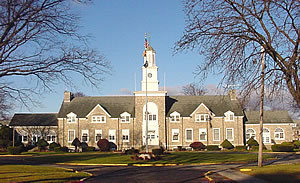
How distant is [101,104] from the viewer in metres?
59.7

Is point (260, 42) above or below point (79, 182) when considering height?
above

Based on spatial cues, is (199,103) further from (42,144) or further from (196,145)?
(42,144)

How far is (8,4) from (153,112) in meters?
43.6

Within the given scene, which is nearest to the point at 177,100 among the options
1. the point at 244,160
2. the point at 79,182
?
the point at 244,160

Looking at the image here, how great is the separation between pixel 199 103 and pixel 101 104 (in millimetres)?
16095

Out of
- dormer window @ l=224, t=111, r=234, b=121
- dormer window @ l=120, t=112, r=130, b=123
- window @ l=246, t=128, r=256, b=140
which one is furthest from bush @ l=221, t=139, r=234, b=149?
dormer window @ l=120, t=112, r=130, b=123

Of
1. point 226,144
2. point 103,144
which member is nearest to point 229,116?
point 226,144

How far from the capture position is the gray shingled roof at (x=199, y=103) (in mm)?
56719

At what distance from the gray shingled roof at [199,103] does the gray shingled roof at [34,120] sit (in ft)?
64.4

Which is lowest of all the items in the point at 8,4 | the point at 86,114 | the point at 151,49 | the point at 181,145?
the point at 181,145

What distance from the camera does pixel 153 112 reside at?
55781 millimetres

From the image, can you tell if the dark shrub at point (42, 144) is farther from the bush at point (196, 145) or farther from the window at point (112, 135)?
the bush at point (196, 145)

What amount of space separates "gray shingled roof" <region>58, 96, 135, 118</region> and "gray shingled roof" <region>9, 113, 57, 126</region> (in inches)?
116

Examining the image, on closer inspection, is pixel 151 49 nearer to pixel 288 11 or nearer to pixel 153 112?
pixel 153 112
